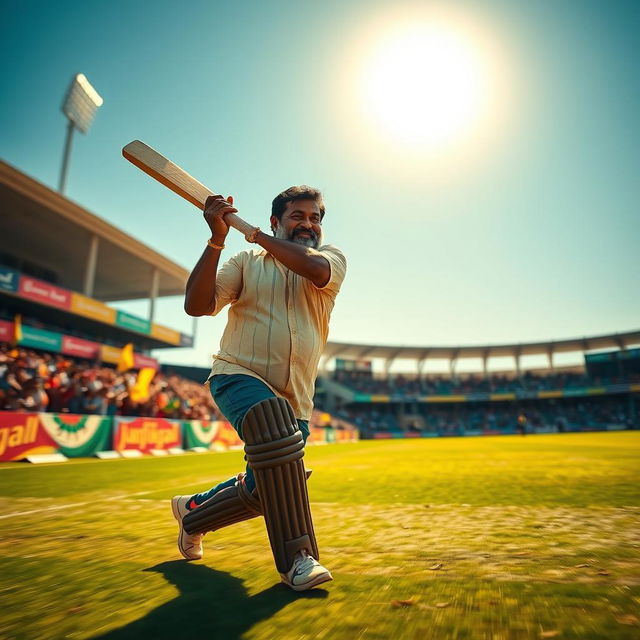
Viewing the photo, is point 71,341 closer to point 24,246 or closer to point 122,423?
point 24,246

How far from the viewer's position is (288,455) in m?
1.92

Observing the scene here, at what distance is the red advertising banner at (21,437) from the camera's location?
9297 millimetres

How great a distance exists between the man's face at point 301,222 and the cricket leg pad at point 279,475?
36.9 inches

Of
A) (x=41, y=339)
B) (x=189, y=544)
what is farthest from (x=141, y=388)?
(x=189, y=544)

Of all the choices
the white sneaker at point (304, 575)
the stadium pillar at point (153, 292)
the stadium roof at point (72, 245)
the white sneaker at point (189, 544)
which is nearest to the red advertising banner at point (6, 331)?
the stadium roof at point (72, 245)

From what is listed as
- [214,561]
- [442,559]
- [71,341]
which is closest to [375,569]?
[442,559]

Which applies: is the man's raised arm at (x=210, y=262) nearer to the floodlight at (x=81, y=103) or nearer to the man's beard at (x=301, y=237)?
the man's beard at (x=301, y=237)

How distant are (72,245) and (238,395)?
98.7 ft

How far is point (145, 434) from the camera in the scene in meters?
14.0

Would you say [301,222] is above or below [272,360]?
above

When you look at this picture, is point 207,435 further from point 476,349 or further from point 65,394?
point 476,349

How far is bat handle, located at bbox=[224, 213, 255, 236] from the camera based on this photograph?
7.06 feet

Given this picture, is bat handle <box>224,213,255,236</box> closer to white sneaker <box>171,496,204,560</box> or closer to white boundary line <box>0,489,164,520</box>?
white sneaker <box>171,496,204,560</box>

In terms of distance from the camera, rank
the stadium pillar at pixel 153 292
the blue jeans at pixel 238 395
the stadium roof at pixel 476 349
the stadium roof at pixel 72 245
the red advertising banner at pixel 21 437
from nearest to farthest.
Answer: the blue jeans at pixel 238 395, the red advertising banner at pixel 21 437, the stadium roof at pixel 72 245, the stadium pillar at pixel 153 292, the stadium roof at pixel 476 349
